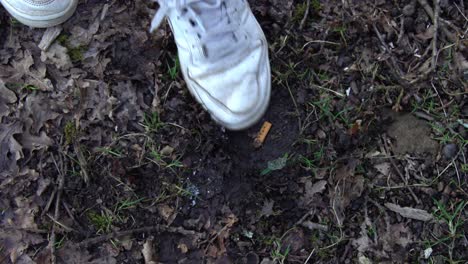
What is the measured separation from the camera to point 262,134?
2484 mm

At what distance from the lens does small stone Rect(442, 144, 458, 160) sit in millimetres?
2451

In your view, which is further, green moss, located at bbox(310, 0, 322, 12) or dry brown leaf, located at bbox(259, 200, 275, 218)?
green moss, located at bbox(310, 0, 322, 12)

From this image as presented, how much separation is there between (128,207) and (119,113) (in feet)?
1.44

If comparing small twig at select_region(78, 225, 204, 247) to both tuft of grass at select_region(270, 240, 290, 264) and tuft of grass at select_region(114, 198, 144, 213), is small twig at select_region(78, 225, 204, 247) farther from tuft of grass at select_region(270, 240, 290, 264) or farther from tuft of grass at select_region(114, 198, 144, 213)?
tuft of grass at select_region(270, 240, 290, 264)

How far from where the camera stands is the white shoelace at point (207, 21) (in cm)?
226

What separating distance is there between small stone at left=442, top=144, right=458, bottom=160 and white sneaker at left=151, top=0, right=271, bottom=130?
0.85m

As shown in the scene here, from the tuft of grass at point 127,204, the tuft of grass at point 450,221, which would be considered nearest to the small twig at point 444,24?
the tuft of grass at point 450,221

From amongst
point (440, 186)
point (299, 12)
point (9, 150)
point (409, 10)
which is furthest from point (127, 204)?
point (409, 10)

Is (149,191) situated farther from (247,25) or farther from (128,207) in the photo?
(247,25)

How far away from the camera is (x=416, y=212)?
241 centimetres

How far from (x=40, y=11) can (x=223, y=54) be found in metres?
0.91

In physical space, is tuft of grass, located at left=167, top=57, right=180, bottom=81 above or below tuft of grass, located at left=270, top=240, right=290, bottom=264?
above

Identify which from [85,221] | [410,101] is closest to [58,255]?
[85,221]

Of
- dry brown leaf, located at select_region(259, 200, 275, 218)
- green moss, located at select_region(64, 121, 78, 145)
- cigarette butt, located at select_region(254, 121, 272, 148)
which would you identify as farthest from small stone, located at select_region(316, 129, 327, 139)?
green moss, located at select_region(64, 121, 78, 145)
